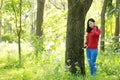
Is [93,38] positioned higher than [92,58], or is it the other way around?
[93,38]

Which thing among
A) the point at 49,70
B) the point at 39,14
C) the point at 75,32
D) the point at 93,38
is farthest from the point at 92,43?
the point at 39,14

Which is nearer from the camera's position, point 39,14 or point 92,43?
point 92,43

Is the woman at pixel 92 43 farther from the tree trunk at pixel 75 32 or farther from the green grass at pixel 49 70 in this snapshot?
the tree trunk at pixel 75 32

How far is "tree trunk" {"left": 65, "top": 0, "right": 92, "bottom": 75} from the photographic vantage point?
10188mm

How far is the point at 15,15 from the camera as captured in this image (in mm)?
15000

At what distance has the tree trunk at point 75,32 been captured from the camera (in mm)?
10188

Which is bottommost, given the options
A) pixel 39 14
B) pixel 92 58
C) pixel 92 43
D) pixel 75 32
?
pixel 92 58

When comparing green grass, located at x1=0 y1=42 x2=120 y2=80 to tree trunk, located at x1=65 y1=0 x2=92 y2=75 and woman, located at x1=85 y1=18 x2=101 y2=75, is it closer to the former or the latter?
woman, located at x1=85 y1=18 x2=101 y2=75

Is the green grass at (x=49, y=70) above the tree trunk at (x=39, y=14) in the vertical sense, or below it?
below

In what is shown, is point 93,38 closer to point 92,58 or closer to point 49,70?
point 92,58

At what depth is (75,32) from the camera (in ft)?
33.8

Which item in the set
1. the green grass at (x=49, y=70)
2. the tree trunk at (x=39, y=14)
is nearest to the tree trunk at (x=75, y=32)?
the green grass at (x=49, y=70)

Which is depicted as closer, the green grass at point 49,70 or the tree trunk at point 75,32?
the green grass at point 49,70

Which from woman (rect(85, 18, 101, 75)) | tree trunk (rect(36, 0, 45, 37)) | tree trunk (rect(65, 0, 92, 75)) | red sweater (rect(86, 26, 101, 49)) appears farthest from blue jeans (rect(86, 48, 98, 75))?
tree trunk (rect(36, 0, 45, 37))
